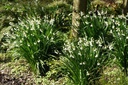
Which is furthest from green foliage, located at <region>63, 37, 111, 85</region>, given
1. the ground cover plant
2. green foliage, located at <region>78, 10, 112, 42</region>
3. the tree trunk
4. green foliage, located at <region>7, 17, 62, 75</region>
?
the tree trunk

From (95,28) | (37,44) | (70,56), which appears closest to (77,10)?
(95,28)

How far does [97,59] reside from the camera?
5590 millimetres

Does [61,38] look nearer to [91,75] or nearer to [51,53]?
[51,53]

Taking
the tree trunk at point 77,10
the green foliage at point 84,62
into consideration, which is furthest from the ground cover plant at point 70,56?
the tree trunk at point 77,10

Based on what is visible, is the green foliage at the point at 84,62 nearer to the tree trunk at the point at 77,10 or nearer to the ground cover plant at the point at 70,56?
the ground cover plant at the point at 70,56

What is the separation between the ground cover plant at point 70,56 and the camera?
5.50m

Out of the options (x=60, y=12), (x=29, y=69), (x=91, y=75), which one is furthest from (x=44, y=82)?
(x=60, y=12)

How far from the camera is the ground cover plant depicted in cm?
550

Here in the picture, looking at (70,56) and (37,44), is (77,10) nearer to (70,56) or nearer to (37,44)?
(37,44)

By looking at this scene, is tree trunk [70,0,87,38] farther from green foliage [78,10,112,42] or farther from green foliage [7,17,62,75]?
green foliage [7,17,62,75]

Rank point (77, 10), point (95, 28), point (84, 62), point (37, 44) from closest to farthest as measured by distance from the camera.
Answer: point (84, 62)
point (37, 44)
point (95, 28)
point (77, 10)

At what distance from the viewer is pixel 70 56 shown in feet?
17.6

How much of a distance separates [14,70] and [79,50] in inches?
71.2

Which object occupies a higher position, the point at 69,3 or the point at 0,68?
the point at 69,3
